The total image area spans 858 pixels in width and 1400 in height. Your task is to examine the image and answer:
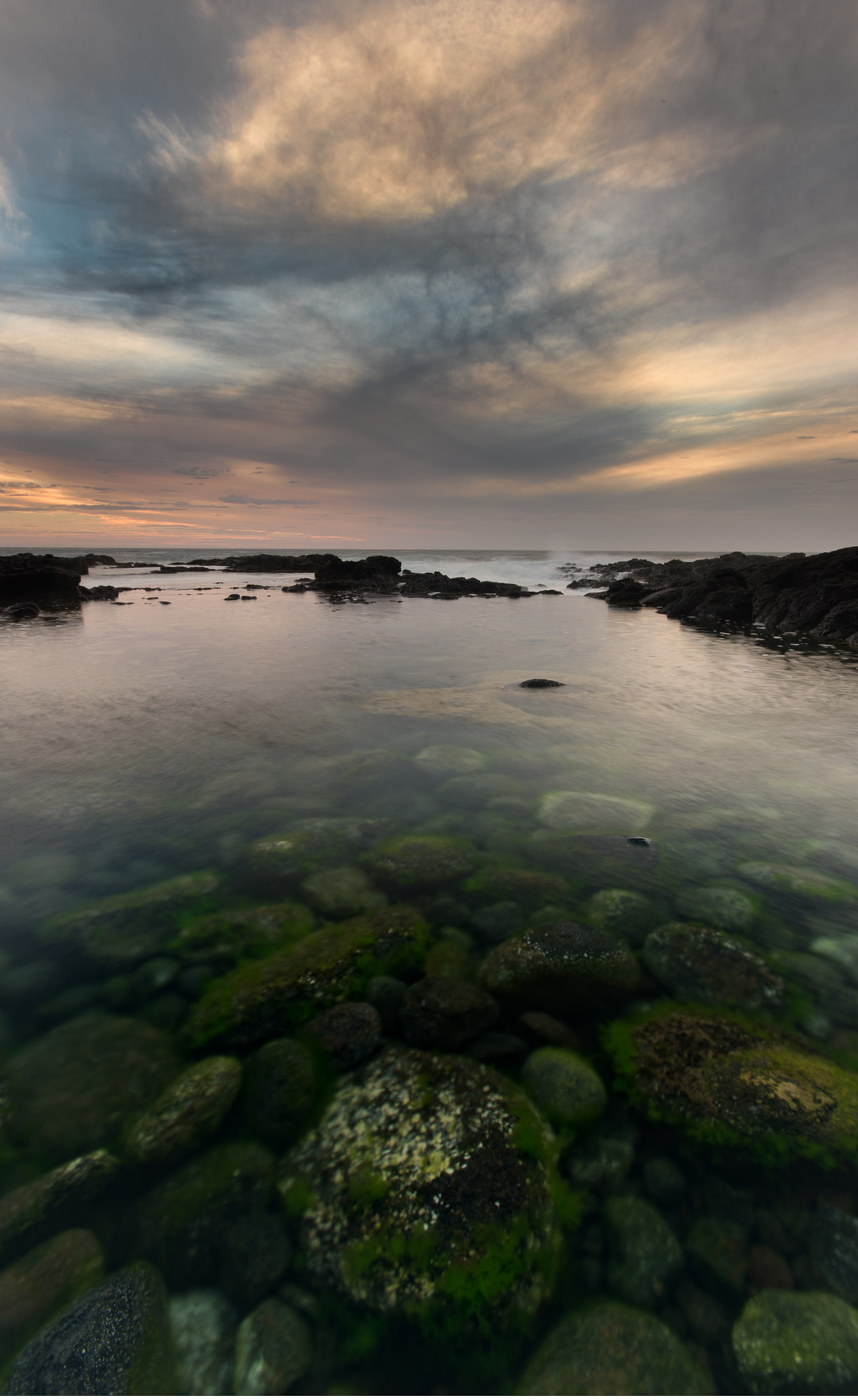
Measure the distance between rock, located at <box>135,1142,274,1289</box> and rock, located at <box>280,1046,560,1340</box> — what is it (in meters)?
0.22

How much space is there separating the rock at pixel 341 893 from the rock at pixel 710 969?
280 centimetres

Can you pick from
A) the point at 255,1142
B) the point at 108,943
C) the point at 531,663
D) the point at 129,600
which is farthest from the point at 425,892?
the point at 129,600

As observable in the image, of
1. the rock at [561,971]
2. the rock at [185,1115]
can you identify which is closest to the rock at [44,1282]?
the rock at [185,1115]

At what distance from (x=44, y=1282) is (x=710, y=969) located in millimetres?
4946

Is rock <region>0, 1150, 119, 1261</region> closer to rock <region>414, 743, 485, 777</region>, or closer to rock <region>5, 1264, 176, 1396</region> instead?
rock <region>5, 1264, 176, 1396</region>

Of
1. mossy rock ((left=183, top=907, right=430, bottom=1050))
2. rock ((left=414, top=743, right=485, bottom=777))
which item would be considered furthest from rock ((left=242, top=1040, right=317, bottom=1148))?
rock ((left=414, top=743, right=485, bottom=777))

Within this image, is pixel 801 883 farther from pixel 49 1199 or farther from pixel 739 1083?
pixel 49 1199

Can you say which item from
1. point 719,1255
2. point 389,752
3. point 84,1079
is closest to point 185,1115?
point 84,1079

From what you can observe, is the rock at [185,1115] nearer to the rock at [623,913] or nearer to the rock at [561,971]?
the rock at [561,971]

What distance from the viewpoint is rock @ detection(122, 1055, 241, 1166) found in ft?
10.9

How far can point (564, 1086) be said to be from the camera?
362 centimetres

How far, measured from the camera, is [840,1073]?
3758 millimetres

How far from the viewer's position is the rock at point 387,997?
4211 mm

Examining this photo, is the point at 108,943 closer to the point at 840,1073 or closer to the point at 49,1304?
the point at 49,1304
